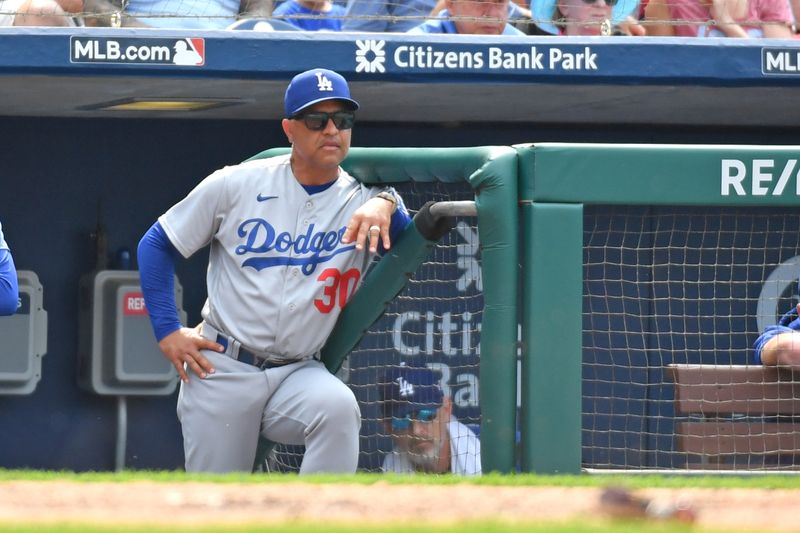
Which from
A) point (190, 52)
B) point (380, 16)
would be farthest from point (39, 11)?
point (380, 16)

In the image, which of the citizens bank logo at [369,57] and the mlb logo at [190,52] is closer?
the mlb logo at [190,52]

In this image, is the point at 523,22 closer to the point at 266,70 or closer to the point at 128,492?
the point at 266,70

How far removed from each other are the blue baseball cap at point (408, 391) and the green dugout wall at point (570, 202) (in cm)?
154

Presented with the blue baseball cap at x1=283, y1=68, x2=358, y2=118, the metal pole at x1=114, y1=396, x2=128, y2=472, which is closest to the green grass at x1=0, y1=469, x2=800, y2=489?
the blue baseball cap at x1=283, y1=68, x2=358, y2=118

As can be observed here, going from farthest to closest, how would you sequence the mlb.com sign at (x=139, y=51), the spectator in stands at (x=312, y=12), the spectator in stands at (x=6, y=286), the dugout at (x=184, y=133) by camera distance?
1. the spectator in stands at (x=312, y=12)
2. the dugout at (x=184, y=133)
3. the mlb.com sign at (x=139, y=51)
4. the spectator in stands at (x=6, y=286)

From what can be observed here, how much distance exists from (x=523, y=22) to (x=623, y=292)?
1752 mm

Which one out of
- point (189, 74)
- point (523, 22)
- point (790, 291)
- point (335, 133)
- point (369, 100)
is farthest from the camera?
point (790, 291)

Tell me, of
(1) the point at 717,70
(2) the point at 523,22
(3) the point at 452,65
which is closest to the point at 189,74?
(3) the point at 452,65

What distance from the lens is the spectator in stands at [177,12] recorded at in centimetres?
680

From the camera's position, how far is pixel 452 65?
671 cm

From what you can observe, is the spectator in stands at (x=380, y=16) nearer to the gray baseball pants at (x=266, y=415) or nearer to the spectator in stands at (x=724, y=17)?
the spectator in stands at (x=724, y=17)

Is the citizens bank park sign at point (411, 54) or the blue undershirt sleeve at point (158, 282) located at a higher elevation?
the citizens bank park sign at point (411, 54)

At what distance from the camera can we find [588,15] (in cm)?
735

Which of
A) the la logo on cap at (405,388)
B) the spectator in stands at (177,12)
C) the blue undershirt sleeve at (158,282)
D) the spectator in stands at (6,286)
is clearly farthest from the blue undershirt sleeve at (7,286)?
the spectator in stands at (177,12)
